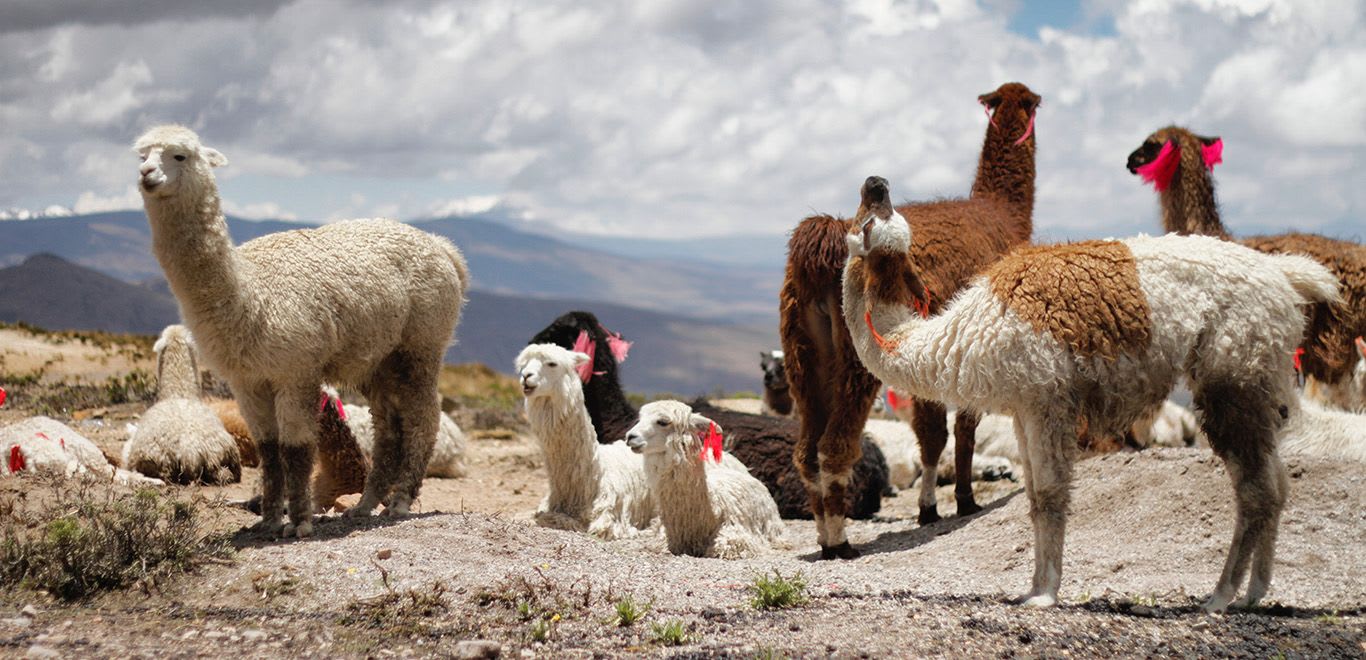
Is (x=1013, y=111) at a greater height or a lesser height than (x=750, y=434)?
greater

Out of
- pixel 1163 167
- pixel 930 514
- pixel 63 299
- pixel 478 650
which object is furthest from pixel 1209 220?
pixel 63 299

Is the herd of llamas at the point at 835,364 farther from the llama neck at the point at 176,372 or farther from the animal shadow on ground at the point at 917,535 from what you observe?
the animal shadow on ground at the point at 917,535

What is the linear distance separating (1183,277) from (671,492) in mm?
4274

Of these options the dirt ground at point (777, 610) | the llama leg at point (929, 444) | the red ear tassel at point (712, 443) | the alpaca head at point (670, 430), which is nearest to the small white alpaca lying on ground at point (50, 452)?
the dirt ground at point (777, 610)

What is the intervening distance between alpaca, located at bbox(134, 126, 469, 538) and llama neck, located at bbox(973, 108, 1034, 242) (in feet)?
17.0

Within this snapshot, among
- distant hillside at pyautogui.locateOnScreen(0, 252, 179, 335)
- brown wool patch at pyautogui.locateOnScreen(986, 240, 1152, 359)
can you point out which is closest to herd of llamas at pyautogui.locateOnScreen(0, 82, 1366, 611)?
brown wool patch at pyautogui.locateOnScreen(986, 240, 1152, 359)

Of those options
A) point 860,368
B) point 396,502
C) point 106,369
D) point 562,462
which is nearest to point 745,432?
point 562,462

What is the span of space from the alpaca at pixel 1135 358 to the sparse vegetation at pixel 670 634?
6.34 feet

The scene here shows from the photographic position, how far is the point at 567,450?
9.90 meters

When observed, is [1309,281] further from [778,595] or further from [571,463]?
[571,463]

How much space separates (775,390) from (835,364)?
29.5ft

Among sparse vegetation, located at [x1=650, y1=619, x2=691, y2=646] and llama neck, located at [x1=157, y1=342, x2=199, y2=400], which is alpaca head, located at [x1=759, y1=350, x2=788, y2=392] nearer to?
llama neck, located at [x1=157, y1=342, x2=199, y2=400]

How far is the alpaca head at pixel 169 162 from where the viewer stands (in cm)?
698

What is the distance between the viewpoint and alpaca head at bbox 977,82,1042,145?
11.3 m
